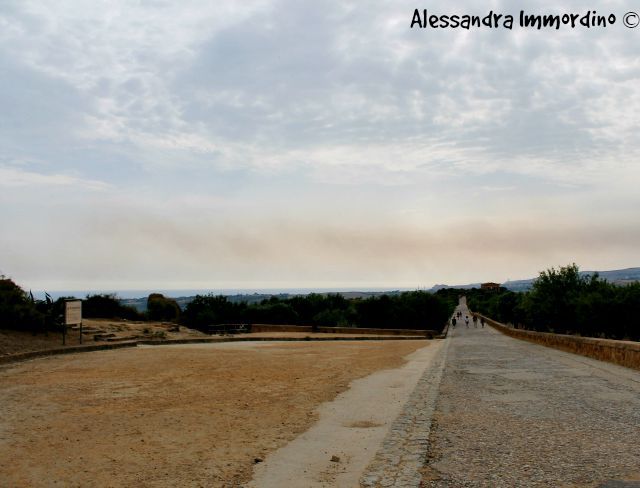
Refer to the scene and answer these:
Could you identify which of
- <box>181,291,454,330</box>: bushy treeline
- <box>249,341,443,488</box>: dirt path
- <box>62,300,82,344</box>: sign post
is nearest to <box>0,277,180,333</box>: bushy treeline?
<box>62,300,82,344</box>: sign post

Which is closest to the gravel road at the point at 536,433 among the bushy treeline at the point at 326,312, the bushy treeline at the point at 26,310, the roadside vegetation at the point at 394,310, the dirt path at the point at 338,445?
the dirt path at the point at 338,445

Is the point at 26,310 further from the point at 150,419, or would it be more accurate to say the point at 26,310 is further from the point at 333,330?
the point at 333,330

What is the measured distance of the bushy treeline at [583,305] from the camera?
3747 centimetres

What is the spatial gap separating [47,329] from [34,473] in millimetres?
19264

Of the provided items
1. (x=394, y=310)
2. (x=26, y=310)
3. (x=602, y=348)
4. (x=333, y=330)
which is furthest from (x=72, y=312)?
(x=394, y=310)

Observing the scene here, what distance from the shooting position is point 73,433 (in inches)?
277

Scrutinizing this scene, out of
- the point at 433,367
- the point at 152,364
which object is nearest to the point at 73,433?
the point at 152,364

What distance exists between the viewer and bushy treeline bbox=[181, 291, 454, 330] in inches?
2110

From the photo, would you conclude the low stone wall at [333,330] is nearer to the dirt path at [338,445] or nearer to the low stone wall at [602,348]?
the low stone wall at [602,348]

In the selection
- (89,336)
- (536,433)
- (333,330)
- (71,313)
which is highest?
(71,313)

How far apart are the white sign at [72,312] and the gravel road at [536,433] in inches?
573

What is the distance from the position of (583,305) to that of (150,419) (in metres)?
36.7

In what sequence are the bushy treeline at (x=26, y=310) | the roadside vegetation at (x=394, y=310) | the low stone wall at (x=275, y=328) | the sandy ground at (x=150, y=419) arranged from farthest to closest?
the low stone wall at (x=275, y=328) → the roadside vegetation at (x=394, y=310) → the bushy treeline at (x=26, y=310) → the sandy ground at (x=150, y=419)

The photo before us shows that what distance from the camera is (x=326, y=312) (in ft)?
192
